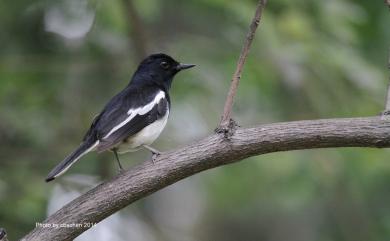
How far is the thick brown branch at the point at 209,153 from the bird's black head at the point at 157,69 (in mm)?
1776

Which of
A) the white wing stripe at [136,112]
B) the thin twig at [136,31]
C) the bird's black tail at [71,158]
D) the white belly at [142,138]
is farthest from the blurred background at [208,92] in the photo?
the bird's black tail at [71,158]

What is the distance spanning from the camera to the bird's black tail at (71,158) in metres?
3.72

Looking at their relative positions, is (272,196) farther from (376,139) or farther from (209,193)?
(376,139)

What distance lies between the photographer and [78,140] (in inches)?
236

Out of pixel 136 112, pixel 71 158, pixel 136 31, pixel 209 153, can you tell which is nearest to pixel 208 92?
pixel 136 31

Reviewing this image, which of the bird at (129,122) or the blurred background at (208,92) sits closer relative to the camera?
the bird at (129,122)

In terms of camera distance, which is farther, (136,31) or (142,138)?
(136,31)

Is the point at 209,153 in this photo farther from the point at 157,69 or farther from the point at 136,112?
the point at 157,69

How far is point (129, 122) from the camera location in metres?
4.41

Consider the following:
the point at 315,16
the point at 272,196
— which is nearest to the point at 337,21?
the point at 315,16

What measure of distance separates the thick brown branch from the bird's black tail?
299 millimetres

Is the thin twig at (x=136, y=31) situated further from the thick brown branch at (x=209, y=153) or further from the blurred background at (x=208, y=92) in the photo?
the thick brown branch at (x=209, y=153)

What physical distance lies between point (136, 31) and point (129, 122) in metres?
1.43

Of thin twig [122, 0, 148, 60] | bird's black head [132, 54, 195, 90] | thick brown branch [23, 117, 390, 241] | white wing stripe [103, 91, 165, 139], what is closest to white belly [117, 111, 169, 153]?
white wing stripe [103, 91, 165, 139]
